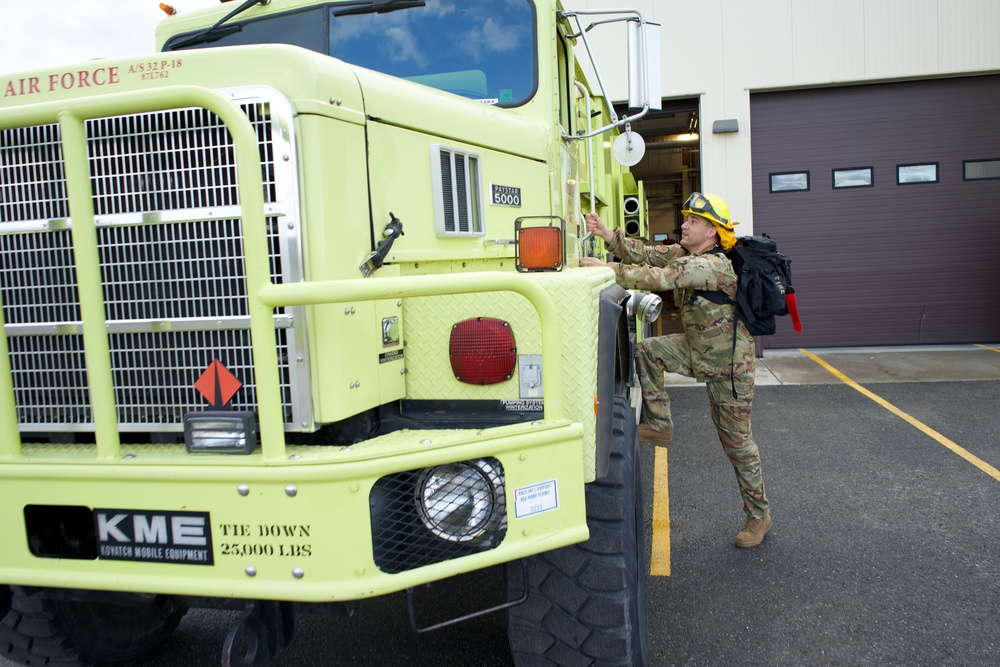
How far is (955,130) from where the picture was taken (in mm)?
10430

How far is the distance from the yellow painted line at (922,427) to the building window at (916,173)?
10.6 ft

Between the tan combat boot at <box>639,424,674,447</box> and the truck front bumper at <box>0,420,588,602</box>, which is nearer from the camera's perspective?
the truck front bumper at <box>0,420,588,602</box>

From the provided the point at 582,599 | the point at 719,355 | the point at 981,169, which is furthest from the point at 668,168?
the point at 582,599

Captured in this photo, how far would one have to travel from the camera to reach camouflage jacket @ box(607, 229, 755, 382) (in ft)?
12.8

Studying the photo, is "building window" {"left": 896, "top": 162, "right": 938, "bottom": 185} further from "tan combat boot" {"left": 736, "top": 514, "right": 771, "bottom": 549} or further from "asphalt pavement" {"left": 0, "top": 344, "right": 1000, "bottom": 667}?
"tan combat boot" {"left": 736, "top": 514, "right": 771, "bottom": 549}

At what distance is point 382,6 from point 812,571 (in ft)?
11.6

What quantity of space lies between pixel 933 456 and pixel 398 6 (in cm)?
495

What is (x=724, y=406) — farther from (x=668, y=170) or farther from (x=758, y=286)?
(x=668, y=170)

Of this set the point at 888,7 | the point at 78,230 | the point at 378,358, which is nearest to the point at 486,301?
the point at 378,358

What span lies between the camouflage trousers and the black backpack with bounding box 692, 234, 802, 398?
75mm

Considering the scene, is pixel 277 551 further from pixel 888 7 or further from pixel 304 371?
pixel 888 7

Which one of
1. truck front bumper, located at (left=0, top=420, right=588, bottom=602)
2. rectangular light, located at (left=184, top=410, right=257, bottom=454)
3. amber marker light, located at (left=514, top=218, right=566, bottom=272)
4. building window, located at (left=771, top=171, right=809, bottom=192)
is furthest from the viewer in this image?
building window, located at (left=771, top=171, right=809, bottom=192)

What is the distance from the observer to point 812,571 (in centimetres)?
379

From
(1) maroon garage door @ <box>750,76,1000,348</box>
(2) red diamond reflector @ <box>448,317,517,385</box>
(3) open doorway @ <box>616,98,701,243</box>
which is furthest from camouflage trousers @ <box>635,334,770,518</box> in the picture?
(3) open doorway @ <box>616,98,701,243</box>
